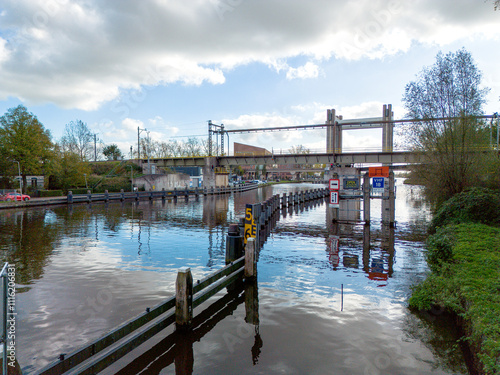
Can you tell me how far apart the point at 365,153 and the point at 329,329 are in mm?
44568

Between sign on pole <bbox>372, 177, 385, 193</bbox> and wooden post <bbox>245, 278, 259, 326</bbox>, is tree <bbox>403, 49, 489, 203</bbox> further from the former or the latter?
wooden post <bbox>245, 278, 259, 326</bbox>

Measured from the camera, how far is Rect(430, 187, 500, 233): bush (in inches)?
600

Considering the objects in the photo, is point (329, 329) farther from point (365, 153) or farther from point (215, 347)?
point (365, 153)

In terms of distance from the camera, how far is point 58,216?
25.0 meters

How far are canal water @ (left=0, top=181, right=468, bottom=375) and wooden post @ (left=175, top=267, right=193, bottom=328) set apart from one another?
30 centimetres

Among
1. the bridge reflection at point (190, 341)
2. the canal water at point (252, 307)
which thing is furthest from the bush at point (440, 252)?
the bridge reflection at point (190, 341)

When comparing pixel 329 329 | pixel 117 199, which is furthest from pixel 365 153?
pixel 329 329

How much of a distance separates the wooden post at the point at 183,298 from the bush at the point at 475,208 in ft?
41.3

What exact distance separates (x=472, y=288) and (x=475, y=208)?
1083cm

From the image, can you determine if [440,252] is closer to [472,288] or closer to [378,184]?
[472,288]

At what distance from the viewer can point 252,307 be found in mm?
8047

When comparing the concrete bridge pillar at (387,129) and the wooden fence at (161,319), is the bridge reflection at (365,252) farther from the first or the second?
the concrete bridge pillar at (387,129)

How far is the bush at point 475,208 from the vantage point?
15.2m

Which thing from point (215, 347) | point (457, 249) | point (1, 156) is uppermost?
point (1, 156)
